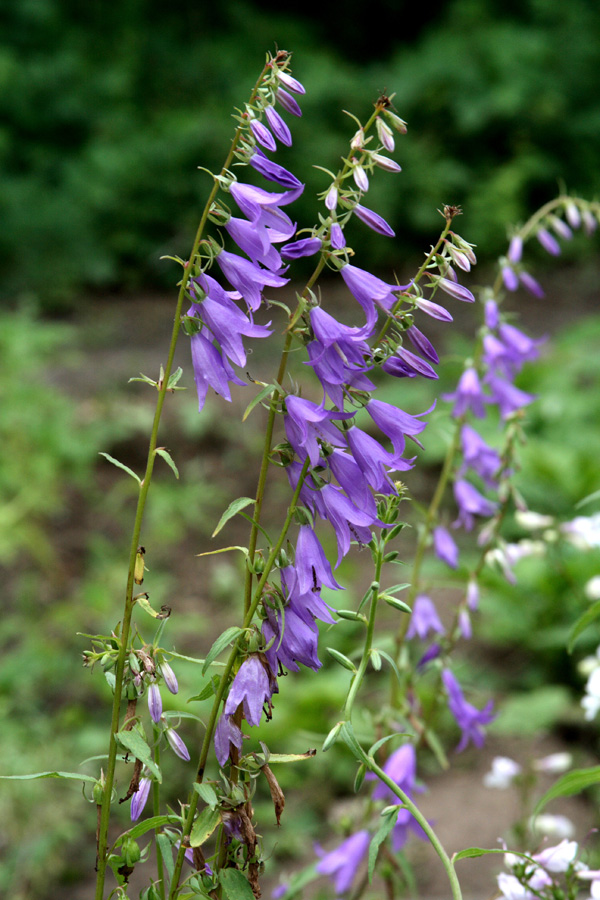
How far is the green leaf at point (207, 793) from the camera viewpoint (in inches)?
36.5

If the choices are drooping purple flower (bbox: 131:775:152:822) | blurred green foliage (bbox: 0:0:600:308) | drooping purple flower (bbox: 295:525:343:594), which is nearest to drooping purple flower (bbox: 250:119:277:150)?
drooping purple flower (bbox: 295:525:343:594)

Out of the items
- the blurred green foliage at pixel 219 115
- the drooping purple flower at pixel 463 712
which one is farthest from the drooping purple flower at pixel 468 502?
the blurred green foliage at pixel 219 115

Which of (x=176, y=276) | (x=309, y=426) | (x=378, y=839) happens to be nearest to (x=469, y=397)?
(x=309, y=426)

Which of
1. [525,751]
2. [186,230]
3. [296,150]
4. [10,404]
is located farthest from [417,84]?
[525,751]

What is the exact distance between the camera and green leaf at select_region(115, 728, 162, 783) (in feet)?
3.00

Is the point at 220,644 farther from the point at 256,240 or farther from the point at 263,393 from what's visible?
the point at 256,240

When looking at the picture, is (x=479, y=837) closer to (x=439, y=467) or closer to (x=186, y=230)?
(x=439, y=467)

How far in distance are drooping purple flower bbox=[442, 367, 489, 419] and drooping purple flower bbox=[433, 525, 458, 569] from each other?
9.1 inches

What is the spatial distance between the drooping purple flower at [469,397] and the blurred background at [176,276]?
1.33 meters

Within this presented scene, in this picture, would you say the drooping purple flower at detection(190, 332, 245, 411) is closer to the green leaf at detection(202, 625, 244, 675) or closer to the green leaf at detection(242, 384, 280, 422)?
the green leaf at detection(242, 384, 280, 422)

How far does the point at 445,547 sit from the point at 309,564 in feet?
2.60

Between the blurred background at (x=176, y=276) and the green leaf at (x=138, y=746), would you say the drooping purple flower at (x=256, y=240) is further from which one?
the blurred background at (x=176, y=276)

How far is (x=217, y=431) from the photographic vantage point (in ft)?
15.7

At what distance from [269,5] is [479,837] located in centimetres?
→ 858
